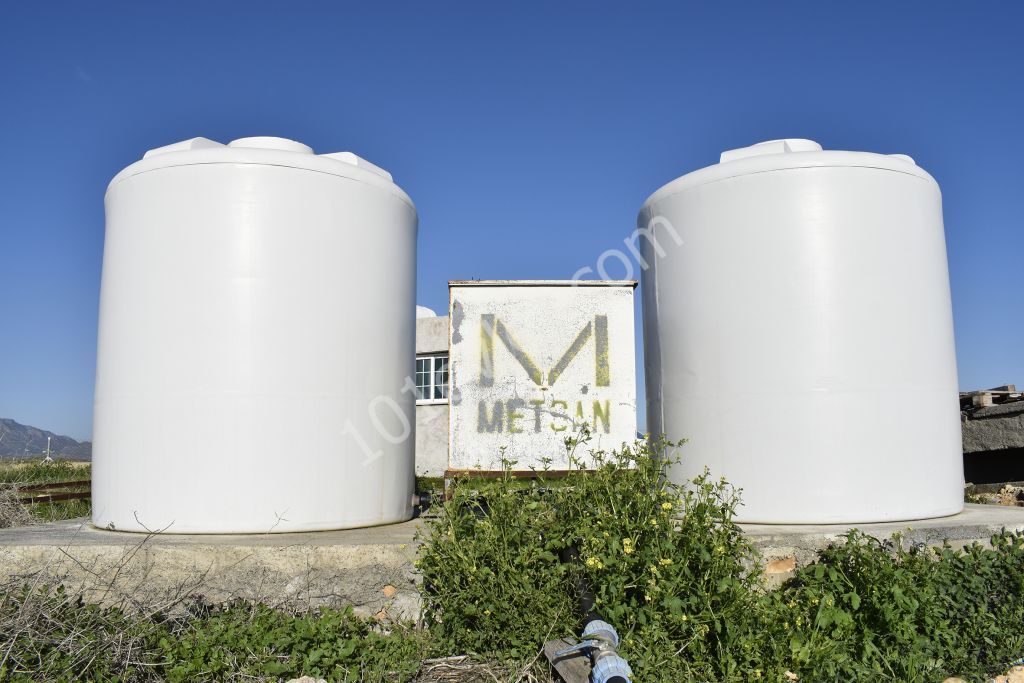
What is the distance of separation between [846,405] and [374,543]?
344cm

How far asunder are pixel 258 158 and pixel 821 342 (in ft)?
14.0

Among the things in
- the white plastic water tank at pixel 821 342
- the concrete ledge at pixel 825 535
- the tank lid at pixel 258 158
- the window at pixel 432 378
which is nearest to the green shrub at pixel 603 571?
the concrete ledge at pixel 825 535

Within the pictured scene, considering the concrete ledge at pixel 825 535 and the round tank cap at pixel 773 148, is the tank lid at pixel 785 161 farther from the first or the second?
the concrete ledge at pixel 825 535

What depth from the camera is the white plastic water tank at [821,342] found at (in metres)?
5.36

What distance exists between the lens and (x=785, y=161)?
18.3 ft

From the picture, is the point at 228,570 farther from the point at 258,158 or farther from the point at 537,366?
the point at 537,366

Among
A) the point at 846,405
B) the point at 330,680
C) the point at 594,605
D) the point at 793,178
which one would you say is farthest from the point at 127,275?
the point at 846,405

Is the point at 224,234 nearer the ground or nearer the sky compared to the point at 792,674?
nearer the sky

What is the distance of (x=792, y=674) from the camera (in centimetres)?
372

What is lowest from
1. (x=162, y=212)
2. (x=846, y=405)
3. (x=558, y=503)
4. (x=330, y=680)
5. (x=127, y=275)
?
(x=330, y=680)

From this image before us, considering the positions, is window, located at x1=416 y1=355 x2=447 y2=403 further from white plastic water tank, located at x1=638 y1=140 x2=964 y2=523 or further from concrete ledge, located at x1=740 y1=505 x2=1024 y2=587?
concrete ledge, located at x1=740 y1=505 x2=1024 y2=587

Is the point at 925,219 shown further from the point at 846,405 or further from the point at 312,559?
the point at 312,559

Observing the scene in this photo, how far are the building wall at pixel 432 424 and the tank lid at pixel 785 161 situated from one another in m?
11.9

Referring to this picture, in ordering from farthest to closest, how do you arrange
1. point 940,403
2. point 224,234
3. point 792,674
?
point 940,403, point 224,234, point 792,674
